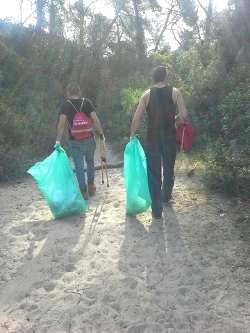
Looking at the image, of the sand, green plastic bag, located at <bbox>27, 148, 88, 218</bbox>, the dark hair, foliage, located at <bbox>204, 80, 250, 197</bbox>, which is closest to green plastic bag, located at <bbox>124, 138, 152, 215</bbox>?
the sand

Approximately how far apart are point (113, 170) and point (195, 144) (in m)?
2.10

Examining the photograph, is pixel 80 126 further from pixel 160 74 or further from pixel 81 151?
pixel 160 74

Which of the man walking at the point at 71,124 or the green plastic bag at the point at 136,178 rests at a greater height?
the man walking at the point at 71,124

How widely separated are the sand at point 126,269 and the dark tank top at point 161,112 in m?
1.09

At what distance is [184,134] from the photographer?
473cm

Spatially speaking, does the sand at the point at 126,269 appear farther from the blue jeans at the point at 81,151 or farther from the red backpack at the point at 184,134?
the red backpack at the point at 184,134

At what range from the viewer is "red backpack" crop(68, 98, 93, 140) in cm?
509

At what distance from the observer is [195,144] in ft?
28.3

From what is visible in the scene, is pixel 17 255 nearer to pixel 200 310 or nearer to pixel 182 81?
pixel 200 310

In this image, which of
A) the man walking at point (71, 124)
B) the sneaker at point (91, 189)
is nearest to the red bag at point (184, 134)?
the man walking at point (71, 124)

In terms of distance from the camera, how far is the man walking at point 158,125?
177 inches

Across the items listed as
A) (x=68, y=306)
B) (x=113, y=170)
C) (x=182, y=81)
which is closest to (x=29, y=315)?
(x=68, y=306)

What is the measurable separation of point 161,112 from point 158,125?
0.17 metres

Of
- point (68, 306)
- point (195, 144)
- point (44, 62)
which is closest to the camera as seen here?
point (68, 306)
